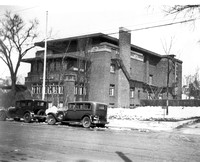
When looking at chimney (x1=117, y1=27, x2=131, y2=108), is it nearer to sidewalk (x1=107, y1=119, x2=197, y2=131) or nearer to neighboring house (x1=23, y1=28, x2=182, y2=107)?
neighboring house (x1=23, y1=28, x2=182, y2=107)

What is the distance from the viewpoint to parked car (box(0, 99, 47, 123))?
2507cm

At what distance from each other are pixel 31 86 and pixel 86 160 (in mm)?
41852

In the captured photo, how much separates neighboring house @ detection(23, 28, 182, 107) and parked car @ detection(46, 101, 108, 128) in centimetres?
1830

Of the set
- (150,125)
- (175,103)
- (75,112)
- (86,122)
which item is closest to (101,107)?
(86,122)

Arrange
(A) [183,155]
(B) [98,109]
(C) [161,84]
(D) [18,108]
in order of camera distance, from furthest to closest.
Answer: (C) [161,84] < (D) [18,108] < (B) [98,109] < (A) [183,155]

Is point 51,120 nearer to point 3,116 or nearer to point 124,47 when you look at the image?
point 3,116

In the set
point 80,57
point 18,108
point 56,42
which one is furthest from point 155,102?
point 18,108

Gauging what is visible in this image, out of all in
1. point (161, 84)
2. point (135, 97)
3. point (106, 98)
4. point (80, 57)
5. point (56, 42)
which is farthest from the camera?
point (161, 84)

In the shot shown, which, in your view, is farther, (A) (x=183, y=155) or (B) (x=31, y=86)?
(B) (x=31, y=86)

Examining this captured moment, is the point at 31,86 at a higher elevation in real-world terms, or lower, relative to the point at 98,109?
higher

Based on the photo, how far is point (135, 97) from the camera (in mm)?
55438

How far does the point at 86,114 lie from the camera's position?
71.0 feet

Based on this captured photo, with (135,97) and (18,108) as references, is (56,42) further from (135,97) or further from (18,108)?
(18,108)

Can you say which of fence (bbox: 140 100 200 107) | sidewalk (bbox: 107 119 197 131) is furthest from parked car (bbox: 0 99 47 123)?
fence (bbox: 140 100 200 107)
